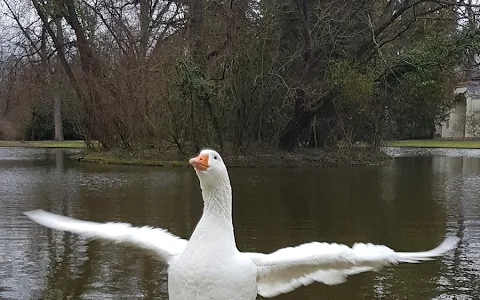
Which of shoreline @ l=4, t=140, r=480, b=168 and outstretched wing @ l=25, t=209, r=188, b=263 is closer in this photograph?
outstretched wing @ l=25, t=209, r=188, b=263

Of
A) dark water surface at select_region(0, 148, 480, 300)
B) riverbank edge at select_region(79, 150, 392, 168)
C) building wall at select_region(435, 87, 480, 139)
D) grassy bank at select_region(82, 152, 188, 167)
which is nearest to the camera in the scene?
dark water surface at select_region(0, 148, 480, 300)

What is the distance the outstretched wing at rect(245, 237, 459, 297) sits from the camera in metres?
3.92

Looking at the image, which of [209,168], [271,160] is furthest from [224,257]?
[271,160]

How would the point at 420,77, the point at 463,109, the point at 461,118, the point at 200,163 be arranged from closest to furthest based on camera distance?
the point at 200,163 < the point at 420,77 < the point at 461,118 < the point at 463,109

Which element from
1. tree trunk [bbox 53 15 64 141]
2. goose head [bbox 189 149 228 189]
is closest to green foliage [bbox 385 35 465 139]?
tree trunk [bbox 53 15 64 141]

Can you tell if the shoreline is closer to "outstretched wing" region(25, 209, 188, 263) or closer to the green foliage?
the green foliage

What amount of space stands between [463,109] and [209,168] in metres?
61.4

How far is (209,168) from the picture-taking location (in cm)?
382

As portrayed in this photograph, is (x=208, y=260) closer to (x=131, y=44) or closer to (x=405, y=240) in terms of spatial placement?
(x=405, y=240)

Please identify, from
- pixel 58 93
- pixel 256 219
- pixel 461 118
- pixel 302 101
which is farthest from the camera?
pixel 461 118

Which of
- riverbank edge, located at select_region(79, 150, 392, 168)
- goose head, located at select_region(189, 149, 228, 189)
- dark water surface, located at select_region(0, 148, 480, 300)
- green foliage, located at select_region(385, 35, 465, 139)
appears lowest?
dark water surface, located at select_region(0, 148, 480, 300)

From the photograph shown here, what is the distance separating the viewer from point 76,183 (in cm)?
1764

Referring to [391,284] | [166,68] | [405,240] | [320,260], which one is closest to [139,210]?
[405,240]

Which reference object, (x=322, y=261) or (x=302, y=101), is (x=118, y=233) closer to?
(x=322, y=261)
